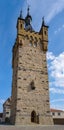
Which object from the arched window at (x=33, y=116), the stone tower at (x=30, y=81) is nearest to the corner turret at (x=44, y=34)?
the stone tower at (x=30, y=81)

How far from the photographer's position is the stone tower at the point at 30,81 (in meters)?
19.5

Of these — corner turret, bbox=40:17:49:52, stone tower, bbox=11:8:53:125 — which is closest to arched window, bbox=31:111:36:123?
stone tower, bbox=11:8:53:125

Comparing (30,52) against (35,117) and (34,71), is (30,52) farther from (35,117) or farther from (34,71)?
(35,117)

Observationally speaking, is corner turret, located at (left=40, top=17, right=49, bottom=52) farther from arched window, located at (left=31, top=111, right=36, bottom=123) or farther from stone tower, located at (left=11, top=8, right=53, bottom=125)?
arched window, located at (left=31, top=111, right=36, bottom=123)

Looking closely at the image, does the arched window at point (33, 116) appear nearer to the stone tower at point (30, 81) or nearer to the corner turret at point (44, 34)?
the stone tower at point (30, 81)

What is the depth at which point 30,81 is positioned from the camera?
21188 millimetres

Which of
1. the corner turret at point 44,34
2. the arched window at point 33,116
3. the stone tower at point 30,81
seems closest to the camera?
the stone tower at point 30,81

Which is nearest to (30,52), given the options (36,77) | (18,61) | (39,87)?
(18,61)

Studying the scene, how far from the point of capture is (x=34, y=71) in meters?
22.0

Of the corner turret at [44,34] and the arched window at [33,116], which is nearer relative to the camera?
the arched window at [33,116]

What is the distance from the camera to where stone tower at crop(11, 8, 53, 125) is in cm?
1952

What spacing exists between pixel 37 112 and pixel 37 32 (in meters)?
12.2

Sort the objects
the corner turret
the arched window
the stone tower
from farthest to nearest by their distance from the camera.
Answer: the corner turret, the arched window, the stone tower

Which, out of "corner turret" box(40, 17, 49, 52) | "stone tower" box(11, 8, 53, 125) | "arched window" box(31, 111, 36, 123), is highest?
"corner turret" box(40, 17, 49, 52)
